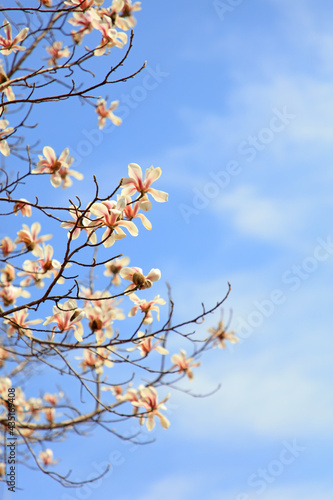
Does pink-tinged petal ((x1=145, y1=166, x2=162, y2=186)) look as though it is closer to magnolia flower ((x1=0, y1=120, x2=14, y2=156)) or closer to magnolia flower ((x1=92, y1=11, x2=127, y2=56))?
magnolia flower ((x1=0, y1=120, x2=14, y2=156))

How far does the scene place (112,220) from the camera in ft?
5.91

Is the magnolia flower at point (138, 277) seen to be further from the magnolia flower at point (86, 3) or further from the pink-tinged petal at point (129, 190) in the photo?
the magnolia flower at point (86, 3)

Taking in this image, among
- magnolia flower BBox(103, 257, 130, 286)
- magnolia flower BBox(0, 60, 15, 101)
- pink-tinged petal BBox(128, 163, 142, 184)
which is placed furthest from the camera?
magnolia flower BBox(103, 257, 130, 286)

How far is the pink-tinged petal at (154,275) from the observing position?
206 cm

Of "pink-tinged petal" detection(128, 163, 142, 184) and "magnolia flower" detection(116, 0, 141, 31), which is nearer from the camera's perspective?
"pink-tinged petal" detection(128, 163, 142, 184)

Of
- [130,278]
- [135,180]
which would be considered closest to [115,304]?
[130,278]

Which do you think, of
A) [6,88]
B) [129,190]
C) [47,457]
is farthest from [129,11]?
[47,457]

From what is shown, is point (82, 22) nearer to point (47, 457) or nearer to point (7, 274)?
point (7, 274)

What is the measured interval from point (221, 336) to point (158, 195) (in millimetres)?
2494

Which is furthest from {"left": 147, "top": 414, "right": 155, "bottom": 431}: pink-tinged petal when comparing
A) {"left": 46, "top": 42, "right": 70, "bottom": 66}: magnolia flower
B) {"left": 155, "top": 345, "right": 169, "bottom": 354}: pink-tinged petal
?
{"left": 46, "top": 42, "right": 70, "bottom": 66}: magnolia flower

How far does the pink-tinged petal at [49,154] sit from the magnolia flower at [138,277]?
92cm

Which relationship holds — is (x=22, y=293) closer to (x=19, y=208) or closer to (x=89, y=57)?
(x=19, y=208)

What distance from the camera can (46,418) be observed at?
3898 millimetres

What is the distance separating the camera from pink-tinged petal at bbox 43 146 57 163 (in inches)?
102
